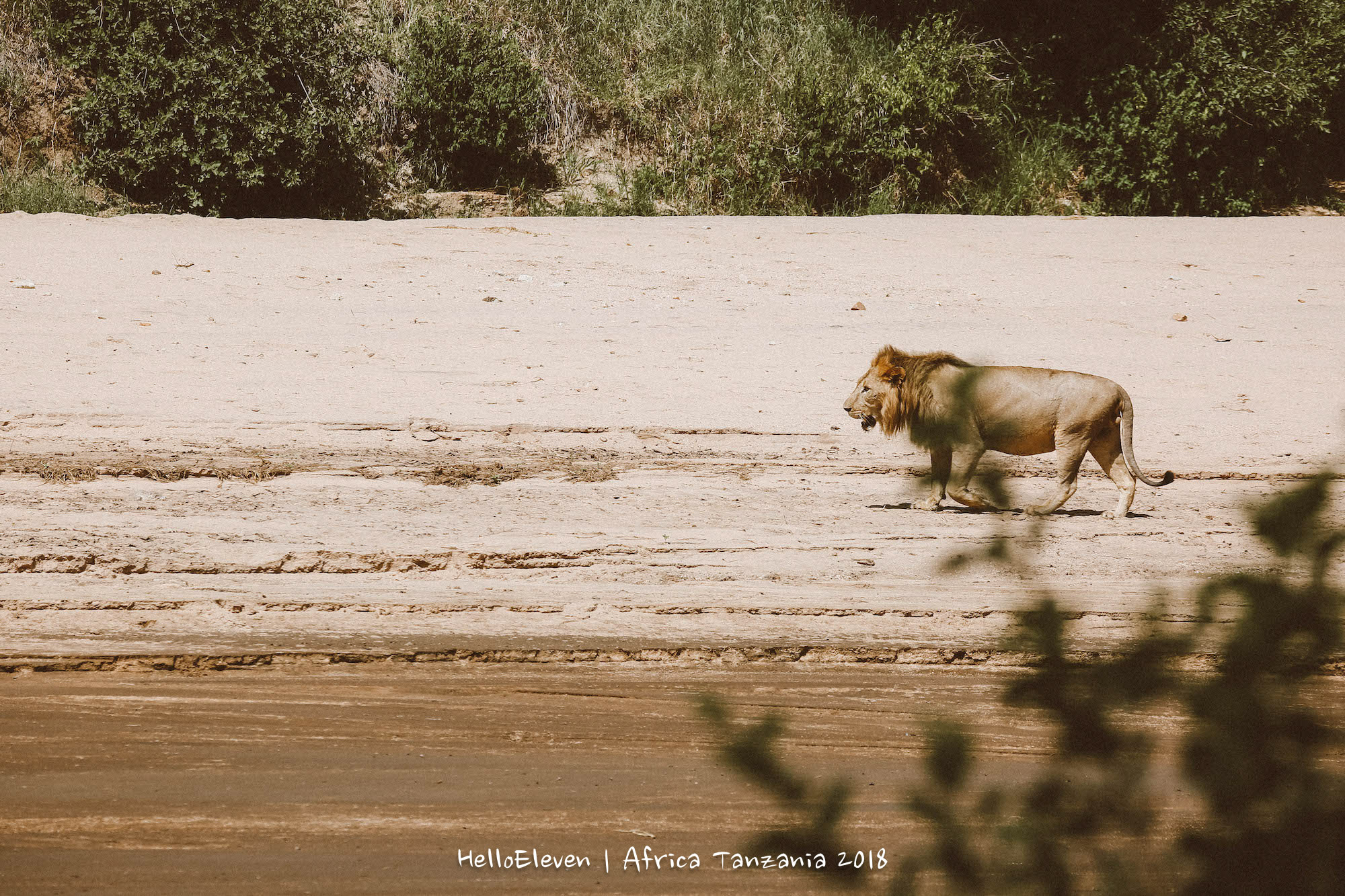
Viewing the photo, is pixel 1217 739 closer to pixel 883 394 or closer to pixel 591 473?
pixel 883 394

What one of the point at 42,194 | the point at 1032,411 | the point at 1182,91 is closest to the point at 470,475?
the point at 1032,411

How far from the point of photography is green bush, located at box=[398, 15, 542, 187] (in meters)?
14.8

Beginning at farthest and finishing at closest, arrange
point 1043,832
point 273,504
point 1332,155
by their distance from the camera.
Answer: point 1332,155 → point 273,504 → point 1043,832

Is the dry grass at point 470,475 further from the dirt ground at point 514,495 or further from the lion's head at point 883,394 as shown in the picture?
the lion's head at point 883,394

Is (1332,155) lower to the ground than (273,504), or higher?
higher

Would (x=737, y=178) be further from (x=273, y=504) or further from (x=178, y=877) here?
(x=178, y=877)

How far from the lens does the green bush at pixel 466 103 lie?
1482 centimetres

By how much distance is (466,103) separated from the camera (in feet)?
48.9

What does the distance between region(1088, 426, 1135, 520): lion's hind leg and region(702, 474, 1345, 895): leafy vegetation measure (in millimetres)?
4820

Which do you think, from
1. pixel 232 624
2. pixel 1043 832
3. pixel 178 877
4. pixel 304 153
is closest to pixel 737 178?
pixel 304 153

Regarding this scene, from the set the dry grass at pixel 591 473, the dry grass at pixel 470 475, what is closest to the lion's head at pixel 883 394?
the dry grass at pixel 591 473

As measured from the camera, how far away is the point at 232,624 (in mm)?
5621

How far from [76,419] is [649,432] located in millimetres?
3715

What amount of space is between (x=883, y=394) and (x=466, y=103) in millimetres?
9418
